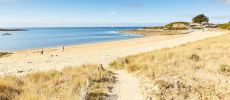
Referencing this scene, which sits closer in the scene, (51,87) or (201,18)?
(51,87)

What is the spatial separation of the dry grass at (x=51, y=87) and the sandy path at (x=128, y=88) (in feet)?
1.39

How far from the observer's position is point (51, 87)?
10656mm

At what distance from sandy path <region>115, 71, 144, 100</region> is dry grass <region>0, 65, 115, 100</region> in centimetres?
42

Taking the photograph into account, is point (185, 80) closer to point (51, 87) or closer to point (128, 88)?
point (128, 88)

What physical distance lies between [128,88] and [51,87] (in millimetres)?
2788

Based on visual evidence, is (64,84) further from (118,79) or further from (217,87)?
(217,87)

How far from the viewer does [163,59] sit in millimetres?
18484

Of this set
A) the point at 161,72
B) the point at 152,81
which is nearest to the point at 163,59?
the point at 161,72

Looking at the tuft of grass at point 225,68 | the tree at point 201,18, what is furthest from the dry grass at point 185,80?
the tree at point 201,18

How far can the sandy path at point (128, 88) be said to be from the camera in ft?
32.7

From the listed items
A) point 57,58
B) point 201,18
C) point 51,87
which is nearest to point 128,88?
point 51,87

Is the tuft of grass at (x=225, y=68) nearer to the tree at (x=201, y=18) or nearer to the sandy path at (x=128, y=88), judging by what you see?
the sandy path at (x=128, y=88)

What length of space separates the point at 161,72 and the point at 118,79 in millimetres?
2010

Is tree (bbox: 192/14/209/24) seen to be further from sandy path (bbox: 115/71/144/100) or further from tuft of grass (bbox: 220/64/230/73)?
sandy path (bbox: 115/71/144/100)
